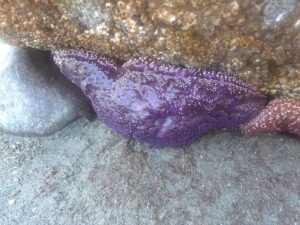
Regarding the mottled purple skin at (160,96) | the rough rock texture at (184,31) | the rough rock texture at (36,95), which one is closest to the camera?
the rough rock texture at (184,31)

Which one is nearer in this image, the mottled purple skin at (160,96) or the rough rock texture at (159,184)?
the mottled purple skin at (160,96)

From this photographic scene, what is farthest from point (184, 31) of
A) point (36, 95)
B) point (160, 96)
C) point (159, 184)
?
point (36, 95)

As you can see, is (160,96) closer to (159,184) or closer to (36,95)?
(159,184)

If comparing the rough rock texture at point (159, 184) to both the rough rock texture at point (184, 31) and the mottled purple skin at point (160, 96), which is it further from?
the rough rock texture at point (184, 31)

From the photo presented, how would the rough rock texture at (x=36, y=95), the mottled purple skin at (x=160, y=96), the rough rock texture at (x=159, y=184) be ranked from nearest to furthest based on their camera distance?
the mottled purple skin at (x=160, y=96), the rough rock texture at (x=159, y=184), the rough rock texture at (x=36, y=95)

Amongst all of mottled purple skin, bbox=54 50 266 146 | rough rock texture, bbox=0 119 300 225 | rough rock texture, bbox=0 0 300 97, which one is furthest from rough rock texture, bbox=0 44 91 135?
rough rock texture, bbox=0 0 300 97

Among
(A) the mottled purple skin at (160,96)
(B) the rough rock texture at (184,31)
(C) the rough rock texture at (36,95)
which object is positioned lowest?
(C) the rough rock texture at (36,95)

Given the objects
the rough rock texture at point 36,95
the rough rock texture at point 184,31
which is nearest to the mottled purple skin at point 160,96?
the rough rock texture at point 184,31

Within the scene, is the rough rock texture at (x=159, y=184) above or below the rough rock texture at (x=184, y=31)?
below
